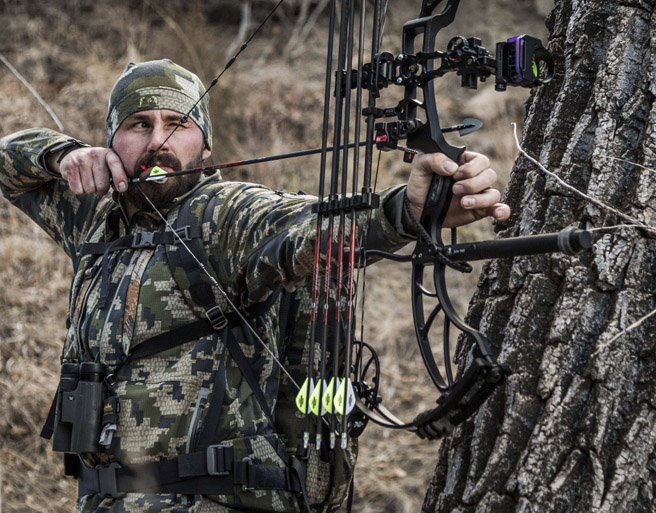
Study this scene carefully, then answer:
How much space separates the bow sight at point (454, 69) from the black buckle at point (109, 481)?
1.33 metres

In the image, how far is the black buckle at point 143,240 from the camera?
2.68 m

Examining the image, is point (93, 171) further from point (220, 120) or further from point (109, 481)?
point (220, 120)

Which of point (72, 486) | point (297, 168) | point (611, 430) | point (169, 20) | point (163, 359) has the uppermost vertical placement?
point (169, 20)

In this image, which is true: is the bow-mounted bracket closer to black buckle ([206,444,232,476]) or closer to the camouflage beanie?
black buckle ([206,444,232,476])

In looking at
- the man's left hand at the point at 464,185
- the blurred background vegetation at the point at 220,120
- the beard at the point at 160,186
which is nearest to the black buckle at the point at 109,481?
the beard at the point at 160,186

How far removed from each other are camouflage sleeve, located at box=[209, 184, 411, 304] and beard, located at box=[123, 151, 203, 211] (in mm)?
246

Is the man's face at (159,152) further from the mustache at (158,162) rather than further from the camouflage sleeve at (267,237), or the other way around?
the camouflage sleeve at (267,237)

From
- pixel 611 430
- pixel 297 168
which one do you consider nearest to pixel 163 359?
pixel 611 430

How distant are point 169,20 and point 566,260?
7907mm

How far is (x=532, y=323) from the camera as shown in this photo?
2.06 m

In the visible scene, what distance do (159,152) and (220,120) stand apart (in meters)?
5.49

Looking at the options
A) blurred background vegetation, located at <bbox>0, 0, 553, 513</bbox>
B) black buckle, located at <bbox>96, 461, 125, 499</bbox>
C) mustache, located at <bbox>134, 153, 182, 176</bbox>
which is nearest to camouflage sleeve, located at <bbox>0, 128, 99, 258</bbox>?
mustache, located at <bbox>134, 153, 182, 176</bbox>

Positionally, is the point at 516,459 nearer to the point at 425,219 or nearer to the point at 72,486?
the point at 425,219

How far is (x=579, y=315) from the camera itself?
1968mm
